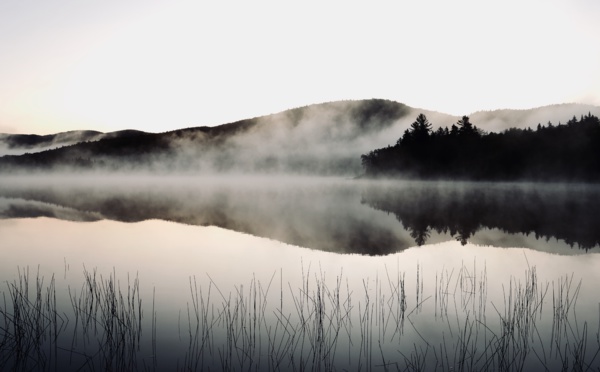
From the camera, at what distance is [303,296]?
49.6ft

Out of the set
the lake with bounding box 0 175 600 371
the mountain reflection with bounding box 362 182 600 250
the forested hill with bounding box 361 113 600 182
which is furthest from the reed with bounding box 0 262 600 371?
the forested hill with bounding box 361 113 600 182

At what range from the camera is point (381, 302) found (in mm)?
13859

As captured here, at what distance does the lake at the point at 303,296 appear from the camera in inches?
399

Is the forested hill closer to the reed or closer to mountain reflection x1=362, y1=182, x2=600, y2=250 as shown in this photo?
mountain reflection x1=362, y1=182, x2=600, y2=250

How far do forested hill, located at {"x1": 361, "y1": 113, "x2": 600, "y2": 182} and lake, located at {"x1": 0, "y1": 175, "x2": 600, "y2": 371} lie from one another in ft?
258

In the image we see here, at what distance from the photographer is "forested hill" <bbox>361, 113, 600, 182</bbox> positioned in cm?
10312

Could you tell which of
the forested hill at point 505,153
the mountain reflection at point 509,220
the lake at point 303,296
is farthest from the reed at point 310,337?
the forested hill at point 505,153

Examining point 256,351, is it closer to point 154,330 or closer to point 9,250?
point 154,330

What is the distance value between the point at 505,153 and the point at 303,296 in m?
112

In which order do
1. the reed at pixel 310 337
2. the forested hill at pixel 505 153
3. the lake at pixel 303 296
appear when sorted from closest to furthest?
the reed at pixel 310 337 < the lake at pixel 303 296 < the forested hill at pixel 505 153

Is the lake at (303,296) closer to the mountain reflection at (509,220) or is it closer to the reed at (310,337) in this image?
the reed at (310,337)

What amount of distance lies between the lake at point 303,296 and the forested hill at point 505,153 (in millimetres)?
78601

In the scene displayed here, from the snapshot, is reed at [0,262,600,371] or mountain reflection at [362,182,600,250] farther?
mountain reflection at [362,182,600,250]

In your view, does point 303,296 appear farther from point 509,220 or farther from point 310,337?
point 509,220
